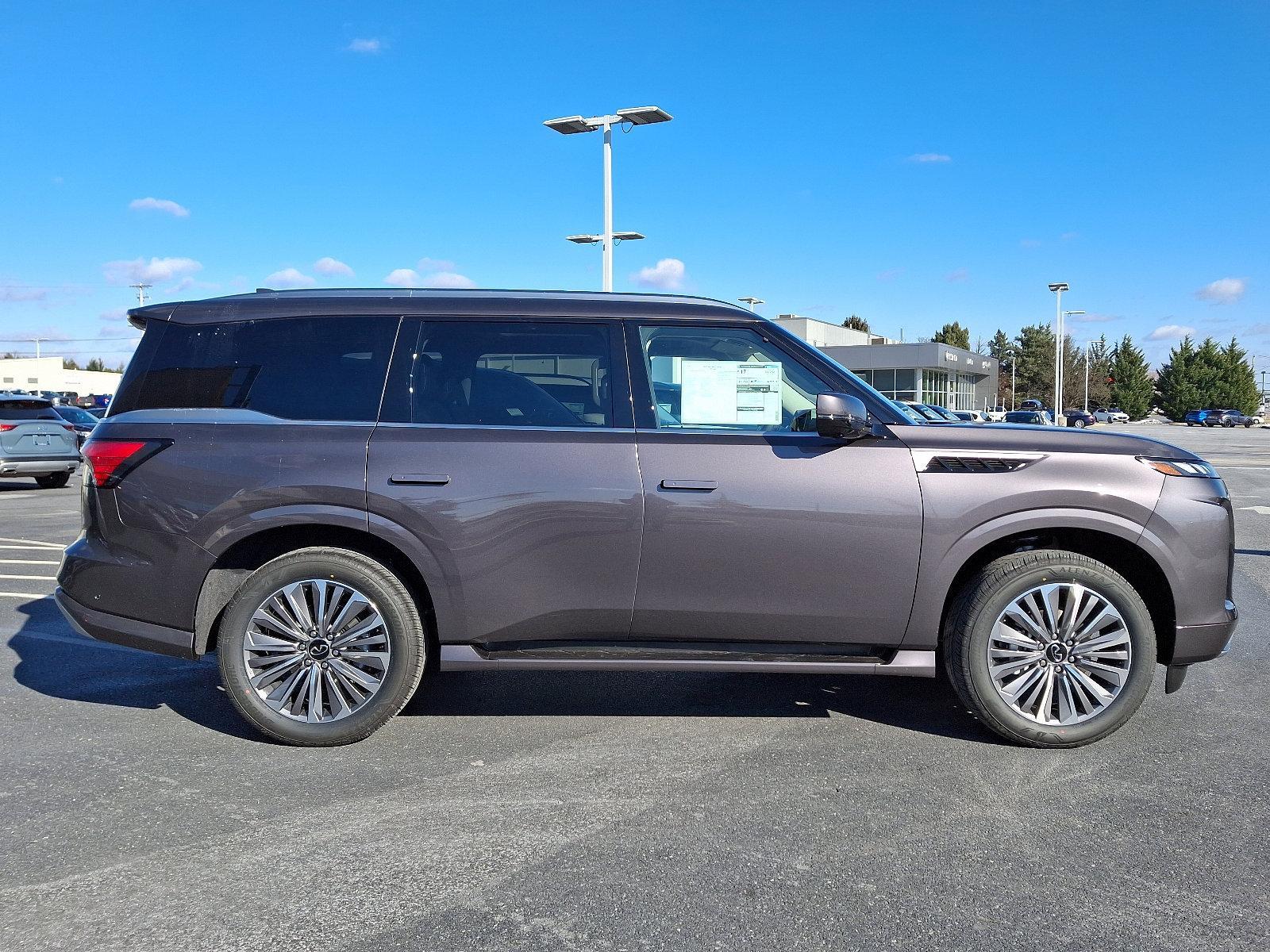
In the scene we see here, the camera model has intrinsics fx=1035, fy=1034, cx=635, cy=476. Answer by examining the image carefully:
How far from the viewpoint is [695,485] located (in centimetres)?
419

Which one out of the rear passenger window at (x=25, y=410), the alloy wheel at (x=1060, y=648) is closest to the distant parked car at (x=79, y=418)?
the rear passenger window at (x=25, y=410)

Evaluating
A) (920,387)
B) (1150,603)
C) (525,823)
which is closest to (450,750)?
(525,823)

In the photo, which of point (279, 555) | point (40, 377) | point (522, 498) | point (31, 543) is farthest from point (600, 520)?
point (40, 377)

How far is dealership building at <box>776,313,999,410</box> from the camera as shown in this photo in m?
61.7

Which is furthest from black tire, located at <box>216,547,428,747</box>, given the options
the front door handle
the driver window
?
the driver window

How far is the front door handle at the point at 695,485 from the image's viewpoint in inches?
165

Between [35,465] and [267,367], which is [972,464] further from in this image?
[35,465]

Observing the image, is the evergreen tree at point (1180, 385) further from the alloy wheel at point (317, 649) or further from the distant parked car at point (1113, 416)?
the alloy wheel at point (317, 649)

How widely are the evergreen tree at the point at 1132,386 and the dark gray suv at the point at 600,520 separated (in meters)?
104

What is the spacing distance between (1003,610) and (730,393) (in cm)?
144

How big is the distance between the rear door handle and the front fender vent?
6.50 feet

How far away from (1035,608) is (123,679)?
14.9ft

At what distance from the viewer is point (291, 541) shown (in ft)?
14.8

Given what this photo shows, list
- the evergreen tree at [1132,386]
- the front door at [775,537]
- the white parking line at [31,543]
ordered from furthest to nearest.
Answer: the evergreen tree at [1132,386]
the white parking line at [31,543]
the front door at [775,537]
